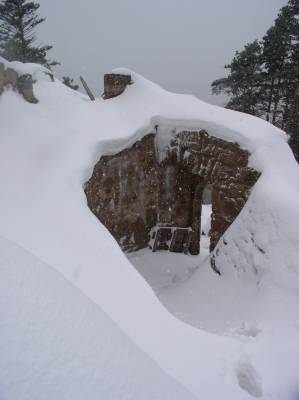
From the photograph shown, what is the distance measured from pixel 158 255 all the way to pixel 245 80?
37.4 feet

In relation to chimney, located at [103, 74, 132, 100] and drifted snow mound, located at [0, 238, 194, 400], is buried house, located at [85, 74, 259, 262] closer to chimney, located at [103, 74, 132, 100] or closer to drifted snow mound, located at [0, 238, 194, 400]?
chimney, located at [103, 74, 132, 100]

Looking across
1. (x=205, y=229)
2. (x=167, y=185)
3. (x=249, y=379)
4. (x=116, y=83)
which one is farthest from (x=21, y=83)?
(x=205, y=229)

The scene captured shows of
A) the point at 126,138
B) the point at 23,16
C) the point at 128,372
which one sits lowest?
the point at 126,138

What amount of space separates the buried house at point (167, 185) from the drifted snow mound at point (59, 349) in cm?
447

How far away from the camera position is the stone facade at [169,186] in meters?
6.89

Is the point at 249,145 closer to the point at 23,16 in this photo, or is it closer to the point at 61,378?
the point at 61,378

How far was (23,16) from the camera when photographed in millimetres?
17750

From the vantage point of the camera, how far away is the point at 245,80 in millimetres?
16344

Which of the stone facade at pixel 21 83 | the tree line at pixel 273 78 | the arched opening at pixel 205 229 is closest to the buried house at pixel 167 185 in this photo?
the arched opening at pixel 205 229

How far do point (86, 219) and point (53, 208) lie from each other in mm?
544

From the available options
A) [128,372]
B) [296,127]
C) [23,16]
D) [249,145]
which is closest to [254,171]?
[249,145]

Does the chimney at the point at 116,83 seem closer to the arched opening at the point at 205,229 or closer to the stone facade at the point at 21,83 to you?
the stone facade at the point at 21,83

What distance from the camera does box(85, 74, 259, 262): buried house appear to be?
6918mm

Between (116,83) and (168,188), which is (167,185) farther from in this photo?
(116,83)
